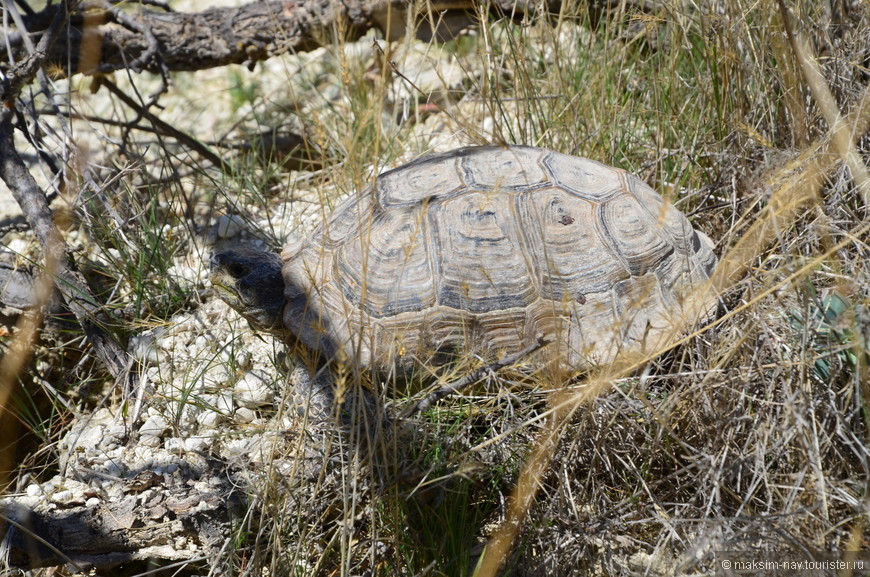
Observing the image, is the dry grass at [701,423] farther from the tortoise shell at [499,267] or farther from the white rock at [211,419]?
the white rock at [211,419]

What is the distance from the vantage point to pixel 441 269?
2.60 metres

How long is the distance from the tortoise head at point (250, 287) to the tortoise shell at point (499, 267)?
7 centimetres

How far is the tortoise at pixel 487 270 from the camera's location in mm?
Answer: 2572

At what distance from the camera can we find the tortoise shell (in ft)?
8.44

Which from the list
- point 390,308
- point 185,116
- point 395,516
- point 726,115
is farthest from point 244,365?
point 185,116

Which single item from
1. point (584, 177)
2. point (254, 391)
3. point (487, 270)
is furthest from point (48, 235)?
point (584, 177)

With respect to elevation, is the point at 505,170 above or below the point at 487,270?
above

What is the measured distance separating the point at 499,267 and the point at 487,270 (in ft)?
0.17

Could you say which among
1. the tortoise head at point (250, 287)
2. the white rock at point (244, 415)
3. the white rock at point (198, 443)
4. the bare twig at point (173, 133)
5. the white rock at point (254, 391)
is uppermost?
the bare twig at point (173, 133)

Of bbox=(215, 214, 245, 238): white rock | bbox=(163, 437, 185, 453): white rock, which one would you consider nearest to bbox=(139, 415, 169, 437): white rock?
bbox=(163, 437, 185, 453): white rock

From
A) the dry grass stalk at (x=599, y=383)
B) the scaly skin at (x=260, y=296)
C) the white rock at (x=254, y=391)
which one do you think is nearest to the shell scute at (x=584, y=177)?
the dry grass stalk at (x=599, y=383)

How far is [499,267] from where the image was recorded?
260 centimetres

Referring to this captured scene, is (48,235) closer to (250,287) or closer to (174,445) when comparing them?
(250,287)

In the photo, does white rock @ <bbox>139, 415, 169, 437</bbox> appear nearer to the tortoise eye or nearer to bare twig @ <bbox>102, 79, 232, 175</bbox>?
the tortoise eye
